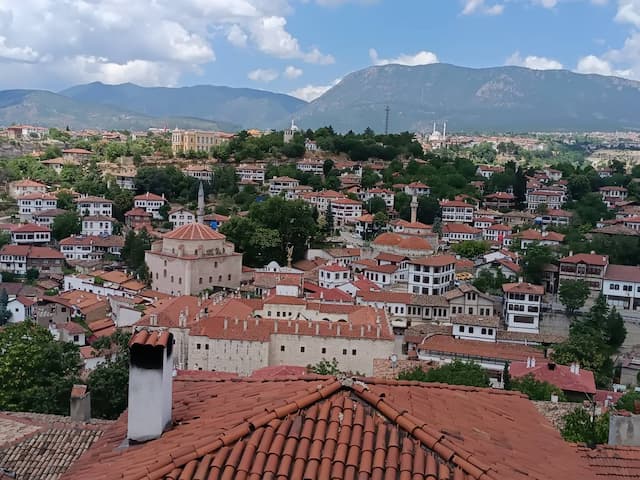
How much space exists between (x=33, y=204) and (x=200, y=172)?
13037 mm

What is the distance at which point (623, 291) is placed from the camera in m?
31.2

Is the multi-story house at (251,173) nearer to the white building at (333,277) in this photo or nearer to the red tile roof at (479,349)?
the white building at (333,277)

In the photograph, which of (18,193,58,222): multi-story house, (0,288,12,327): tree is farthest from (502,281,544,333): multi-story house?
(18,193,58,222): multi-story house

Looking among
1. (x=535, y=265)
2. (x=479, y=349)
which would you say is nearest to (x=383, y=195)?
(x=535, y=265)

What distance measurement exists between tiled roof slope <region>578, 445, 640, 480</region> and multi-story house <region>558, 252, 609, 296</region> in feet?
92.6

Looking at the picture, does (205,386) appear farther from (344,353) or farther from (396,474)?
(344,353)

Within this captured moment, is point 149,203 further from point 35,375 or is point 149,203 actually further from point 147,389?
point 147,389

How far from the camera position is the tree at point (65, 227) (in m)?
41.9

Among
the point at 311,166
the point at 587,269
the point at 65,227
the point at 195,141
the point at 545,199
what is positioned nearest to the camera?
the point at 587,269

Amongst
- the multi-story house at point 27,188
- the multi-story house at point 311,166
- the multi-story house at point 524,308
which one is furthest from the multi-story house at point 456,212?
the multi-story house at point 27,188

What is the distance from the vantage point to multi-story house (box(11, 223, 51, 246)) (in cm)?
3969

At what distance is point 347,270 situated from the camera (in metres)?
32.5

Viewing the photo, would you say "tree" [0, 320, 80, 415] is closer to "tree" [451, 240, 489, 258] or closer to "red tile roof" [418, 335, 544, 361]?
"red tile roof" [418, 335, 544, 361]

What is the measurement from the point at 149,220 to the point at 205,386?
42587mm
